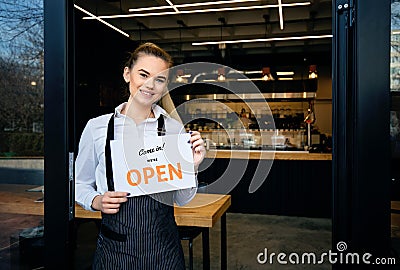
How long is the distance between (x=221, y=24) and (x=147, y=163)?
20.2 ft

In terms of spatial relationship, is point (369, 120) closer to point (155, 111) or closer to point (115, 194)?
point (155, 111)

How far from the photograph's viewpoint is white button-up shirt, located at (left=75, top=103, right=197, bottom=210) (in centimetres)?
158

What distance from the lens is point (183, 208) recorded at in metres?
2.40

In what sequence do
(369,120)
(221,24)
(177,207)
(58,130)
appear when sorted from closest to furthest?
1. (369,120)
2. (58,130)
3. (177,207)
4. (221,24)

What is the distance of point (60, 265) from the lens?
1417 mm

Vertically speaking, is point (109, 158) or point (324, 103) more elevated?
point (324, 103)

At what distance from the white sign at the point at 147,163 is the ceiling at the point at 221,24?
4147mm

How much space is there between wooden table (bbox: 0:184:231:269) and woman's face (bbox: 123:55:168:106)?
58 cm

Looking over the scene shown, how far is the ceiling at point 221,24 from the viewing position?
19.5 feet

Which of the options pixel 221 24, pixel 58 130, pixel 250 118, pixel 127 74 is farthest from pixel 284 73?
pixel 58 130

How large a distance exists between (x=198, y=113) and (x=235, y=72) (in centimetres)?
166

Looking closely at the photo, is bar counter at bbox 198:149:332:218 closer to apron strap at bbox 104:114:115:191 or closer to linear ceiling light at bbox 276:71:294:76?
linear ceiling light at bbox 276:71:294:76

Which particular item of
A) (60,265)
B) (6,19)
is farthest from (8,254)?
(6,19)

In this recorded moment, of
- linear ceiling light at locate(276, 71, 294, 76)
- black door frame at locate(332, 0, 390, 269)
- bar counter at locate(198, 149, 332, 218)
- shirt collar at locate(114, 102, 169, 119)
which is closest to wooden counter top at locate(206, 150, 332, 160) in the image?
bar counter at locate(198, 149, 332, 218)
